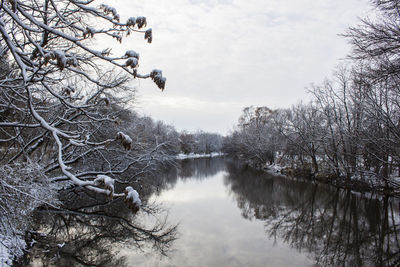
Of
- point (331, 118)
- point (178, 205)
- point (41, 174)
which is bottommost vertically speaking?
point (178, 205)

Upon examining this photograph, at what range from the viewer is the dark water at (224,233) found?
6.55m

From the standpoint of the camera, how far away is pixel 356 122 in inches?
666

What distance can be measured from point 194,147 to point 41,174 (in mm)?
64803

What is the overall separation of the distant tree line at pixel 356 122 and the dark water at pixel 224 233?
9.44 ft

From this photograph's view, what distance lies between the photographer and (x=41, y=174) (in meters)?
4.53

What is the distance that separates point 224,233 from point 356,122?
12.9 m

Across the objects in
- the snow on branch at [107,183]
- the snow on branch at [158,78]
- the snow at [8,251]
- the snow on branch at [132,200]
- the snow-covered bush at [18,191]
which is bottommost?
the snow at [8,251]

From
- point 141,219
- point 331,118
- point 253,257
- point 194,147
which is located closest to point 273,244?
point 253,257

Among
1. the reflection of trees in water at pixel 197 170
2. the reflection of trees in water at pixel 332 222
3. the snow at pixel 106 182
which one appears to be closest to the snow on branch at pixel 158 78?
the snow at pixel 106 182

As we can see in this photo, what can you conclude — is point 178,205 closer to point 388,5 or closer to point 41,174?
point 41,174

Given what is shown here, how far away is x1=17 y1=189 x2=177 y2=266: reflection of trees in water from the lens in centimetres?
621

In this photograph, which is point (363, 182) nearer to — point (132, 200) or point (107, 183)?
point (132, 200)

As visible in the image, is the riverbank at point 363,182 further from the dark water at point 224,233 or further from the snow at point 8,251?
the snow at point 8,251

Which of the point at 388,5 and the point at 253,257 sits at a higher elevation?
→ the point at 388,5
